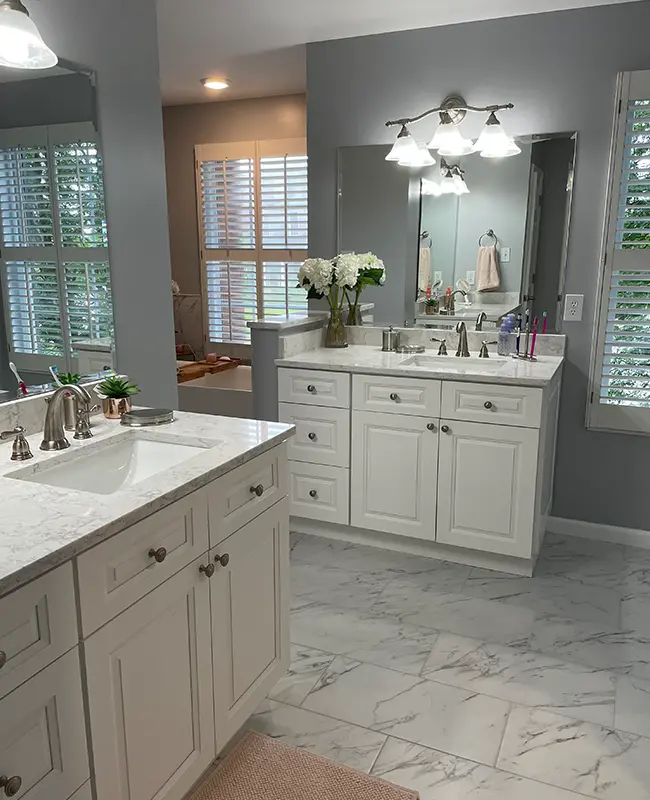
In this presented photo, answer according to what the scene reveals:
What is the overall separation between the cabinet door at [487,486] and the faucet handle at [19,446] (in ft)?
6.05

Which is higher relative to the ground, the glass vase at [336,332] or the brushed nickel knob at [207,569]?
the glass vase at [336,332]

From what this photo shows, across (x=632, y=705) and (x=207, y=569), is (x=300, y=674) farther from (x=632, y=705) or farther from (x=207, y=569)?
(x=632, y=705)

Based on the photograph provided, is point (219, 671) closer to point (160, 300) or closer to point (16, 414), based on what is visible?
point (16, 414)

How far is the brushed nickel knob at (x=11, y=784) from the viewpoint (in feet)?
3.71

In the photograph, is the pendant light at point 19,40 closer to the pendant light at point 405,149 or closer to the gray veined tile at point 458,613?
the pendant light at point 405,149

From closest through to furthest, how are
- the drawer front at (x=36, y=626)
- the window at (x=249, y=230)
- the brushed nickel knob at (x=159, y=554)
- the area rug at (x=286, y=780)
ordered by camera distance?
1. the drawer front at (x=36, y=626)
2. the brushed nickel knob at (x=159, y=554)
3. the area rug at (x=286, y=780)
4. the window at (x=249, y=230)

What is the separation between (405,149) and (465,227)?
0.50m

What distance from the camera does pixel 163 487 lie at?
1506 mm

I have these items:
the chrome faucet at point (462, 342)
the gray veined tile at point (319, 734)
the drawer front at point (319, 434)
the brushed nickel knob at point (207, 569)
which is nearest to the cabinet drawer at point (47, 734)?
the brushed nickel knob at point (207, 569)

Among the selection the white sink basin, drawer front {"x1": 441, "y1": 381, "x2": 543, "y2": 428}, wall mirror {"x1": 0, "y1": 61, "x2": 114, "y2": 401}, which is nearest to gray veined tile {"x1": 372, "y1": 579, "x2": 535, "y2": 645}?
drawer front {"x1": 441, "y1": 381, "x2": 543, "y2": 428}

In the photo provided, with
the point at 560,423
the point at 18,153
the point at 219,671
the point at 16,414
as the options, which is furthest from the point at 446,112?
the point at 219,671

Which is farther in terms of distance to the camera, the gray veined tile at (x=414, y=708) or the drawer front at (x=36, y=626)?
the gray veined tile at (x=414, y=708)

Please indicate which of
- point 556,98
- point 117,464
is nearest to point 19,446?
point 117,464

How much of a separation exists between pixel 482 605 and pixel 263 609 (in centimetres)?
124
